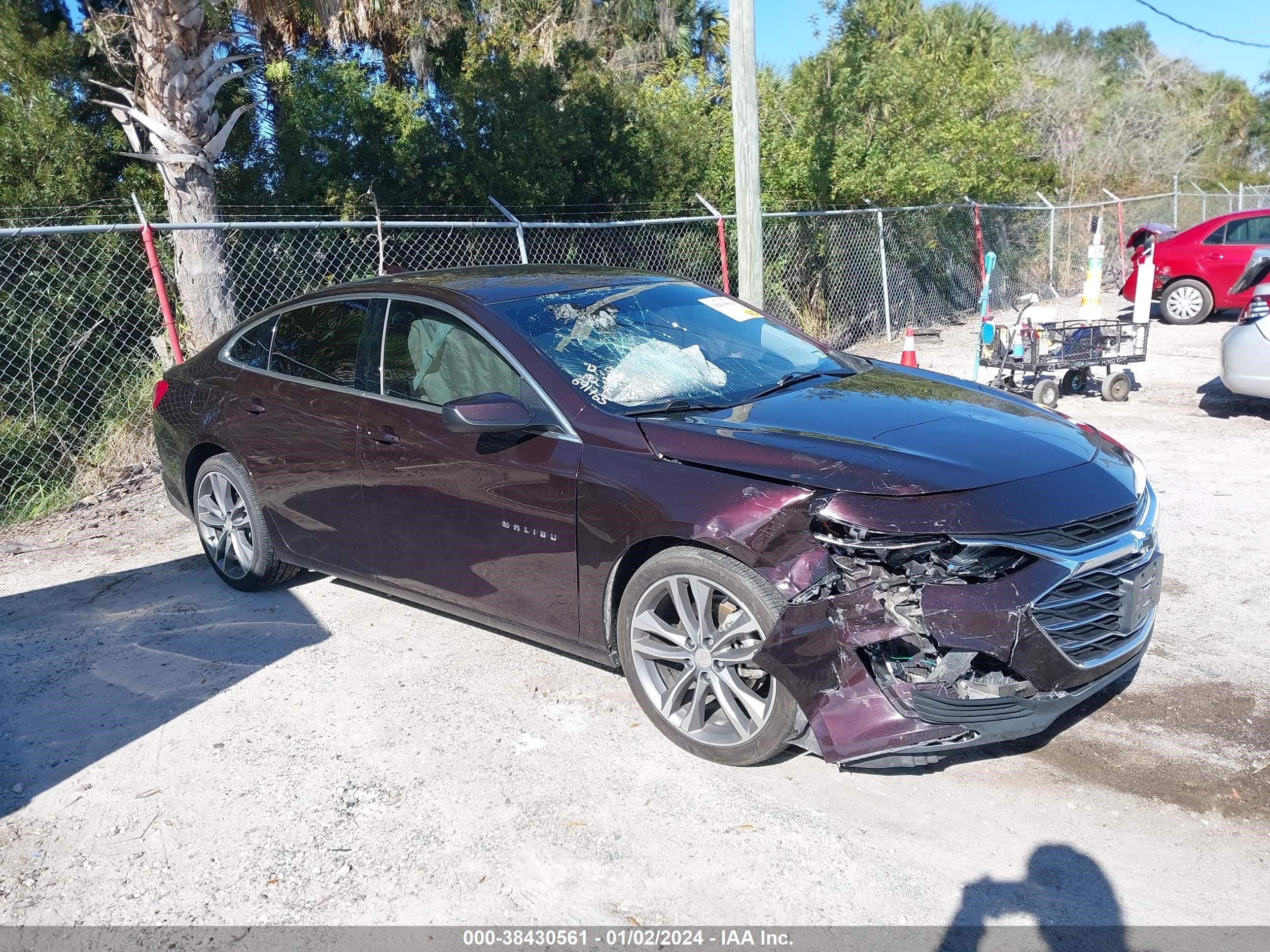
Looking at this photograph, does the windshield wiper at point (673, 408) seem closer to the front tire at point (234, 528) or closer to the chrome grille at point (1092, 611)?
the chrome grille at point (1092, 611)

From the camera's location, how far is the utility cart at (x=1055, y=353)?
29.9 ft

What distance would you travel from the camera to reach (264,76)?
491 inches

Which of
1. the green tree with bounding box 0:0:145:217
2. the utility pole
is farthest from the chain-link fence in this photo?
the utility pole

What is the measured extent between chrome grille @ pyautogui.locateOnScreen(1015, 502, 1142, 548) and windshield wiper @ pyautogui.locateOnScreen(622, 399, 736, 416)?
1.28 metres

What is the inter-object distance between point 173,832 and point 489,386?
6.55ft

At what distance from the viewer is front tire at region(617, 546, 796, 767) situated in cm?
343

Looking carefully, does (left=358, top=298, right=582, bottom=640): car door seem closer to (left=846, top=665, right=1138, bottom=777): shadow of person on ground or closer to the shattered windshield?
the shattered windshield

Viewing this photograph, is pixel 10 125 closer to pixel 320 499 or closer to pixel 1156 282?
pixel 320 499

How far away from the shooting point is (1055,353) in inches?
370

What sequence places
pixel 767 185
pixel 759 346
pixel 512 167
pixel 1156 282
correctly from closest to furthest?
1. pixel 759 346
2. pixel 512 167
3. pixel 767 185
4. pixel 1156 282

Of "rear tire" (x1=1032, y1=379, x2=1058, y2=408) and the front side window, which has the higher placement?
the front side window

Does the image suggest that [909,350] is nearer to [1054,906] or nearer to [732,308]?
[732,308]

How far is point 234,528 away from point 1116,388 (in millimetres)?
7924

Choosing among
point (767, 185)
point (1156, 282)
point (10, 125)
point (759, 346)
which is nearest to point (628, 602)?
point (759, 346)
